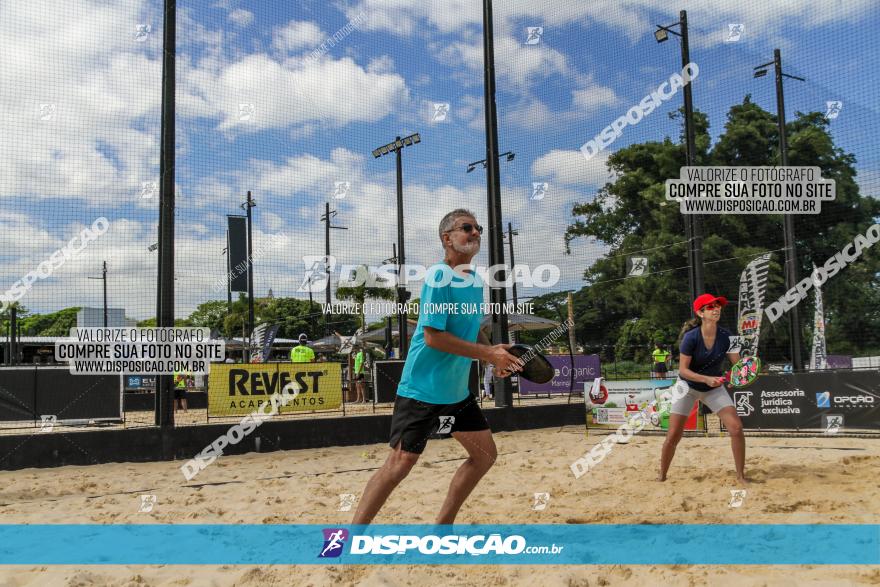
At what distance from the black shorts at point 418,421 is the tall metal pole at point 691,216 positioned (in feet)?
31.1

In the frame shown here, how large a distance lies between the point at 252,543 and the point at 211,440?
4.56 m

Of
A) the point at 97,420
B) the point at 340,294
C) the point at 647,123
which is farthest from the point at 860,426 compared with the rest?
the point at 340,294

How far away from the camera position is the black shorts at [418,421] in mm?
3227

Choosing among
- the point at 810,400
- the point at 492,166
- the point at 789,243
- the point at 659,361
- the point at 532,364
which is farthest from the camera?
the point at 659,361

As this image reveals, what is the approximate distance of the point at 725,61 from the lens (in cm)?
1205

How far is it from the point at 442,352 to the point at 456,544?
1.03 meters

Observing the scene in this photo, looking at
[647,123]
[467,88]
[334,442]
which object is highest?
[467,88]

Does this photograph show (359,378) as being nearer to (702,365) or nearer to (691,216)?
(691,216)

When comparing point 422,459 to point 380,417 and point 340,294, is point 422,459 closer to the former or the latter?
point 380,417

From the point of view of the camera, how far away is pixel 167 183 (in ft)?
27.6

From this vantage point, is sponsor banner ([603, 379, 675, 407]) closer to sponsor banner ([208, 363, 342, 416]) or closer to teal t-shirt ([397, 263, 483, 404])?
sponsor banner ([208, 363, 342, 416])

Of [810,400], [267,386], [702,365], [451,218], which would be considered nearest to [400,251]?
[267,386]

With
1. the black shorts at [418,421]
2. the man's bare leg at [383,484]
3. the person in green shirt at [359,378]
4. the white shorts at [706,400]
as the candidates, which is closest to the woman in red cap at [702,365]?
the white shorts at [706,400]

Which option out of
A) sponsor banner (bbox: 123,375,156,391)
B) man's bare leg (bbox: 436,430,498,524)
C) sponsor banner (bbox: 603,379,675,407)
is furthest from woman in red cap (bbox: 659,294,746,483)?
sponsor banner (bbox: 123,375,156,391)
